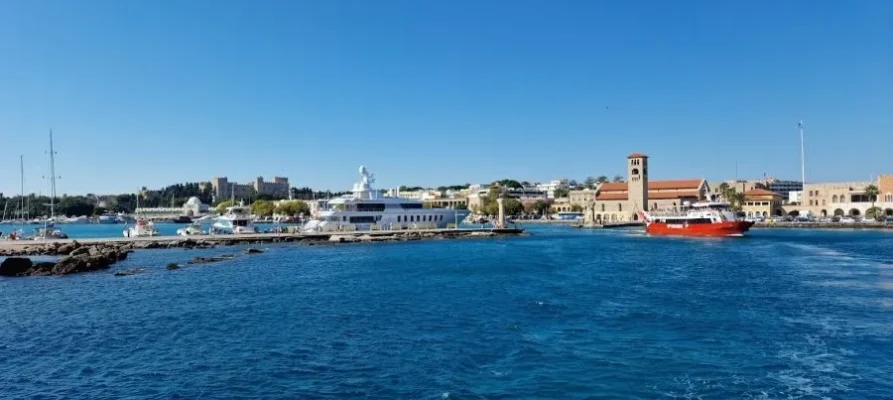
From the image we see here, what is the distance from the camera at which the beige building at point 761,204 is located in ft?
459

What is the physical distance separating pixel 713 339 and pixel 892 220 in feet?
377

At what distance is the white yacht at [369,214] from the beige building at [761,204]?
264 ft

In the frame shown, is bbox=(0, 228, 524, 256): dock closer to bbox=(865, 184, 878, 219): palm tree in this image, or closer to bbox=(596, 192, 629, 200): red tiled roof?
bbox=(596, 192, 629, 200): red tiled roof

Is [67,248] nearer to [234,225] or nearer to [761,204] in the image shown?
[234,225]

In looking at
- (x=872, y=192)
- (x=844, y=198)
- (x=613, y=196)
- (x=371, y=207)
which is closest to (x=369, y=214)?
(x=371, y=207)

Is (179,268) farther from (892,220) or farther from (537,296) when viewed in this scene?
(892,220)

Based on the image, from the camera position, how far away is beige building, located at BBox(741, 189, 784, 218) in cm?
13988

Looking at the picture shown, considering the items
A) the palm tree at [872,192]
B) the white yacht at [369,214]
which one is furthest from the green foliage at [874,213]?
the white yacht at [369,214]

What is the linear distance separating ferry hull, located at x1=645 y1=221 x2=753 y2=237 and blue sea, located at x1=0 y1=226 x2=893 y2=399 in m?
43.2

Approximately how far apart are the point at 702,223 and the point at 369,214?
45030 millimetres

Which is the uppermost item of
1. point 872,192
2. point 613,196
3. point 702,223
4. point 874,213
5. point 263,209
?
point 613,196

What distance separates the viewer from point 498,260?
50250 millimetres

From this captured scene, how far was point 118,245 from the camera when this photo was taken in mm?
62812

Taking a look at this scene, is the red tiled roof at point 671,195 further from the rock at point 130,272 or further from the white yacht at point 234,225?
the rock at point 130,272
